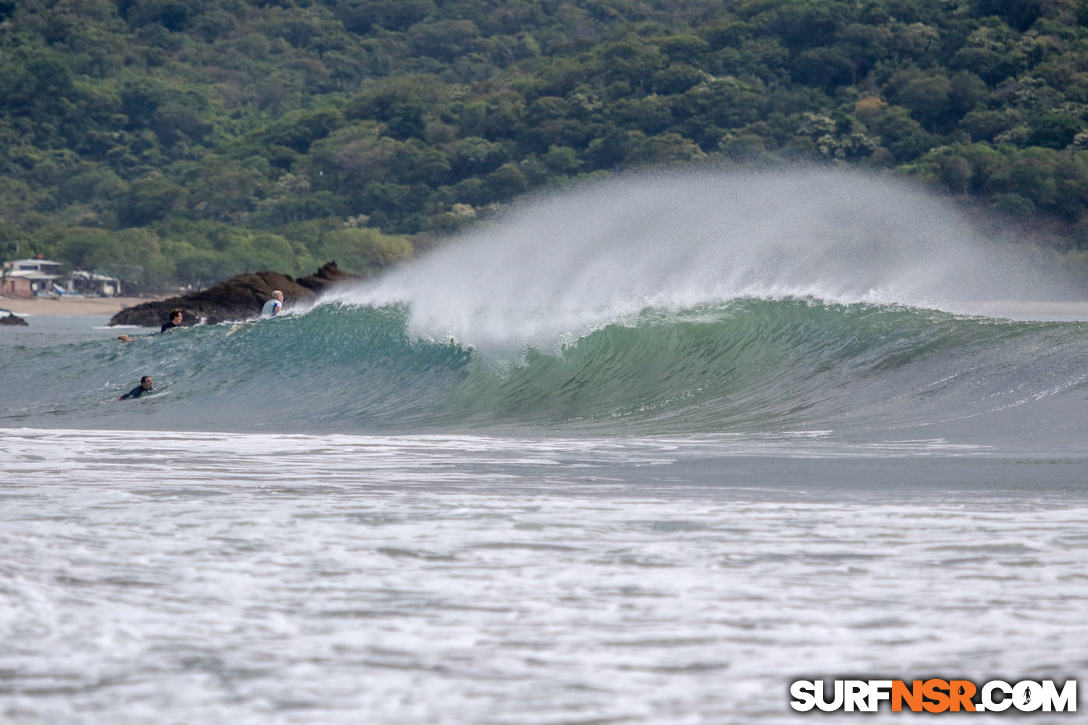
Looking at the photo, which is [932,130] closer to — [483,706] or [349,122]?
[349,122]

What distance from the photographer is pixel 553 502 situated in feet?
31.7

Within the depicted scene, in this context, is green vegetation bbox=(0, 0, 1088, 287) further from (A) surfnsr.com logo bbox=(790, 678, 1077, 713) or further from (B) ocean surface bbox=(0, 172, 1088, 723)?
(A) surfnsr.com logo bbox=(790, 678, 1077, 713)

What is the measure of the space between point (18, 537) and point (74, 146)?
184 metres

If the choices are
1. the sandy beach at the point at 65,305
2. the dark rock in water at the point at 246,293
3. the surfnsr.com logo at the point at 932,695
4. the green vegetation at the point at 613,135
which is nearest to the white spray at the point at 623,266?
the surfnsr.com logo at the point at 932,695

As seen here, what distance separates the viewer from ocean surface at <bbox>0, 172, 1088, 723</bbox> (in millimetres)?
5617

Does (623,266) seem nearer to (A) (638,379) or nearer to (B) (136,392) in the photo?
(A) (638,379)

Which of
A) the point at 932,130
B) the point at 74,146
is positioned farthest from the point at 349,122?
the point at 932,130

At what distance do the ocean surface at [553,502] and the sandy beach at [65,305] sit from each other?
9206 centimetres

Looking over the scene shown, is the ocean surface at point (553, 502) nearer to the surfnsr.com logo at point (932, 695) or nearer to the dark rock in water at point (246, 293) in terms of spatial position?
the surfnsr.com logo at point (932, 695)

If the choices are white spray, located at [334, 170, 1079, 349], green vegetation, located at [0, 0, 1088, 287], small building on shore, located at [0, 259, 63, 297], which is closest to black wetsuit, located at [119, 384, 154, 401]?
white spray, located at [334, 170, 1079, 349]

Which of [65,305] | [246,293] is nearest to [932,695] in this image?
[246,293]

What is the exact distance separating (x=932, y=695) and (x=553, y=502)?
4.58 meters

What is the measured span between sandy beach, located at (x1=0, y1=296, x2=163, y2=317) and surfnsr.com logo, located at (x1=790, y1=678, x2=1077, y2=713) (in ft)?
356

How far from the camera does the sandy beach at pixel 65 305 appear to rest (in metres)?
112
